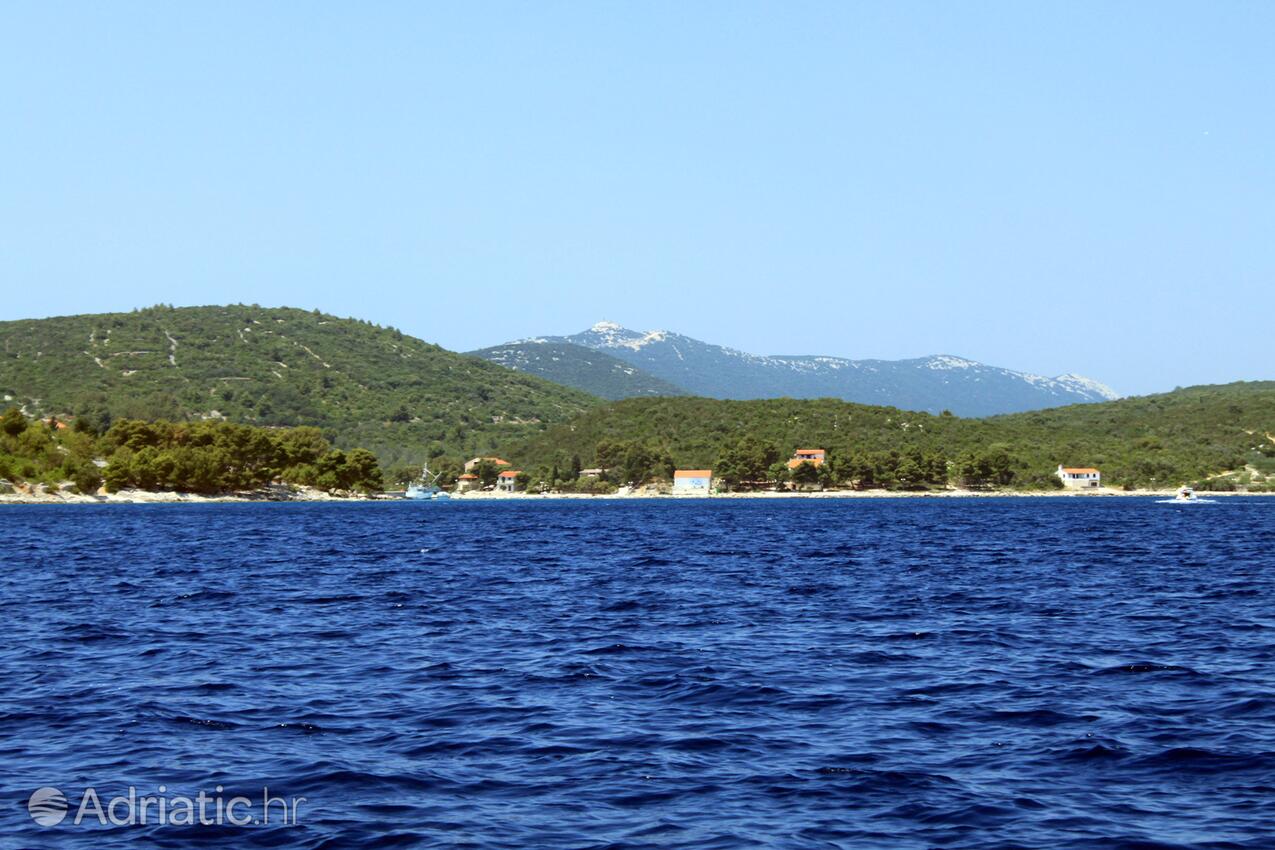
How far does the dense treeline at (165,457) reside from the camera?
157 m

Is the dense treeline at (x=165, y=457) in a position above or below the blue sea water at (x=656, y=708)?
above

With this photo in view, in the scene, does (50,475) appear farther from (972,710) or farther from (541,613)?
(972,710)

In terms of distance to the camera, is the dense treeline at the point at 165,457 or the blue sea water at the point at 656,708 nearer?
the blue sea water at the point at 656,708

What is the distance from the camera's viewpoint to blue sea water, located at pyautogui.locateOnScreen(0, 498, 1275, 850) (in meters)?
14.3

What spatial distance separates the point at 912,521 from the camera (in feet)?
365

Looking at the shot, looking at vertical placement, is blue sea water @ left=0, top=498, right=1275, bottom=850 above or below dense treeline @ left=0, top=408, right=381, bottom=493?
below

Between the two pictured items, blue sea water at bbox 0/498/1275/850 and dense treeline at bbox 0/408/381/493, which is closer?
blue sea water at bbox 0/498/1275/850

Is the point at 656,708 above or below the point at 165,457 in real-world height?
below

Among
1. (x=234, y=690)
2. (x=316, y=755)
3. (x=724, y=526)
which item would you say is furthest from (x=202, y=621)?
(x=724, y=526)

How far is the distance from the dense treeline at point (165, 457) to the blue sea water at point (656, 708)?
120913 millimetres

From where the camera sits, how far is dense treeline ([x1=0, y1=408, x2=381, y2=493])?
157 metres

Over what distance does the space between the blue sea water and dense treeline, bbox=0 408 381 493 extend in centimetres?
Answer: 12091

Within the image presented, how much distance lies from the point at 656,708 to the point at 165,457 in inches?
5972

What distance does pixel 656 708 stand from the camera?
20.7m
